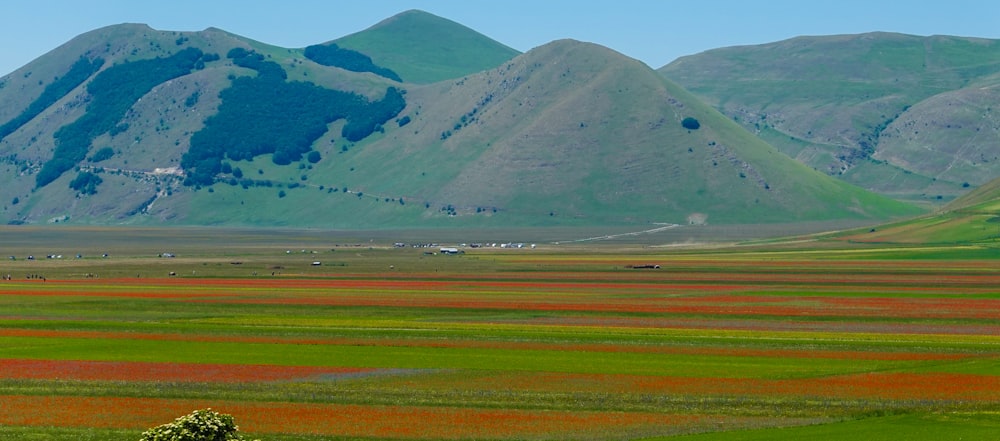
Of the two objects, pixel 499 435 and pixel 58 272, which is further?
pixel 58 272

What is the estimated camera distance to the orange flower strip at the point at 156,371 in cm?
5712

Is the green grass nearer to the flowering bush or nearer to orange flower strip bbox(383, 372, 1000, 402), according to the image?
orange flower strip bbox(383, 372, 1000, 402)

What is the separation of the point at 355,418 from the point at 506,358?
58.3 ft

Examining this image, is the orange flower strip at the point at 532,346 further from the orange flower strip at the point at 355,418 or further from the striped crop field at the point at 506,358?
the orange flower strip at the point at 355,418

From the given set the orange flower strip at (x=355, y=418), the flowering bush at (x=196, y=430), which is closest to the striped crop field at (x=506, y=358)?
the orange flower strip at (x=355, y=418)

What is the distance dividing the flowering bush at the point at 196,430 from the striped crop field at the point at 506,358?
878 cm

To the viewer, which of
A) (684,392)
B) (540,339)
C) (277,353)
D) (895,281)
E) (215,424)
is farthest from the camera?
(895,281)

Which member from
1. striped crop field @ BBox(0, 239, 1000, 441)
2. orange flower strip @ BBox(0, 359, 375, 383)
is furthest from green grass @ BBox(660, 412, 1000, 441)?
orange flower strip @ BBox(0, 359, 375, 383)

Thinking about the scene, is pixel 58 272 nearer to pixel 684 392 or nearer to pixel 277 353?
pixel 277 353

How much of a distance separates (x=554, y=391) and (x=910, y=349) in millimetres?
23780

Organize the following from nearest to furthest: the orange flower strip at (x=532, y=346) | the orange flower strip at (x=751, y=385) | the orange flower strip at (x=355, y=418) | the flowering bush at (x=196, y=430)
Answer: the flowering bush at (x=196, y=430), the orange flower strip at (x=355, y=418), the orange flower strip at (x=751, y=385), the orange flower strip at (x=532, y=346)

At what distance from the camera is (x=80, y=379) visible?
56.6 meters

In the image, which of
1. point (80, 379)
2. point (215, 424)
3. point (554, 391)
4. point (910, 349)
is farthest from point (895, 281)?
point (215, 424)

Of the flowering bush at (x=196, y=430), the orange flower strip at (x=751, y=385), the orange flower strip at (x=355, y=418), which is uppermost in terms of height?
the flowering bush at (x=196, y=430)
